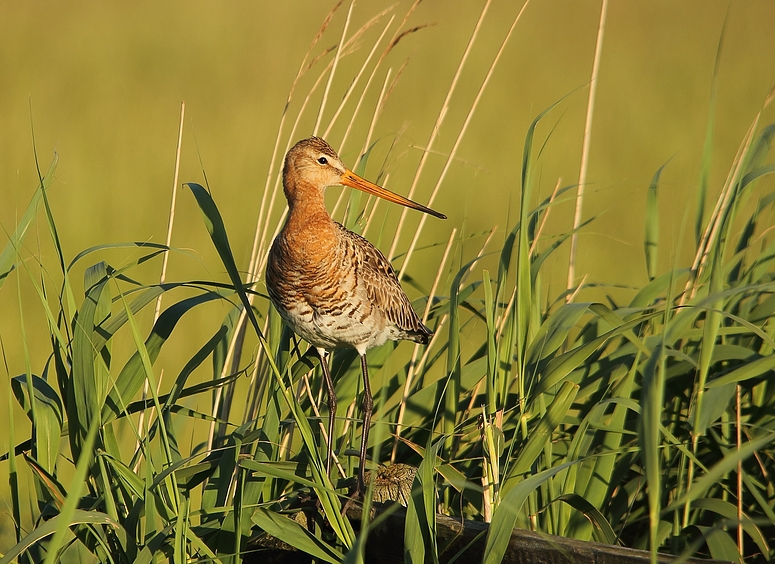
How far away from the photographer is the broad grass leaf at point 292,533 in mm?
2412

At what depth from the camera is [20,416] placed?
5.41 meters

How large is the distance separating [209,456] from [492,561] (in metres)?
1.25

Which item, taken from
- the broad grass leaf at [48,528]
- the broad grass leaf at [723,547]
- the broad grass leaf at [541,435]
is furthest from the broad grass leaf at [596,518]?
the broad grass leaf at [48,528]

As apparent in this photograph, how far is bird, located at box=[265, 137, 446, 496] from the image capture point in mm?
3170

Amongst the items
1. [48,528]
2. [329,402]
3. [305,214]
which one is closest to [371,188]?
[305,214]

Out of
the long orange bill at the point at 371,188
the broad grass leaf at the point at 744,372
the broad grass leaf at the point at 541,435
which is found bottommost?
the broad grass leaf at the point at 541,435

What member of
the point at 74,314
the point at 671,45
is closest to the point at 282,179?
the point at 74,314

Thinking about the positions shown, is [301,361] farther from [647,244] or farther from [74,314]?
[647,244]

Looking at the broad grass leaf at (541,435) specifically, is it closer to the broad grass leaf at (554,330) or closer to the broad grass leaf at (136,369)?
the broad grass leaf at (554,330)

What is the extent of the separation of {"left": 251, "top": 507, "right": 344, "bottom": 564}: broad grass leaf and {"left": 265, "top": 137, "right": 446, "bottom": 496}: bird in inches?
22.8

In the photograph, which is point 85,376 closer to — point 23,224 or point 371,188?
point 23,224

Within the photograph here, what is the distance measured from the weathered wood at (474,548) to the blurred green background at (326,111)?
3.51 m

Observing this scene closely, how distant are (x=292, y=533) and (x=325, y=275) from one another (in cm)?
104

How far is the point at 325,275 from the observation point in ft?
10.6
